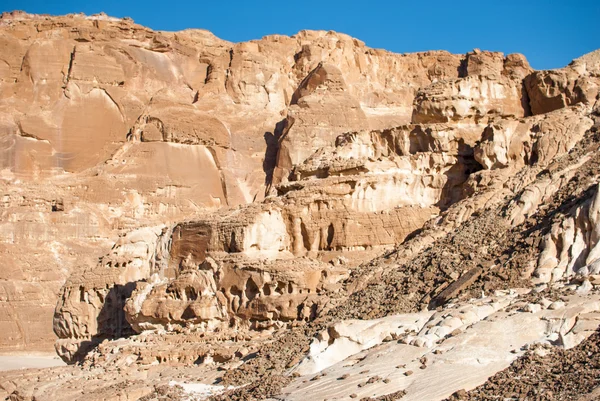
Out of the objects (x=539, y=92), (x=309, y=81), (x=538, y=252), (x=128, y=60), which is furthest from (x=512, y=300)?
(x=128, y=60)

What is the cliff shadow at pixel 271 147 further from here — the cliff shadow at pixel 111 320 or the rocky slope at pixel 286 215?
the cliff shadow at pixel 111 320

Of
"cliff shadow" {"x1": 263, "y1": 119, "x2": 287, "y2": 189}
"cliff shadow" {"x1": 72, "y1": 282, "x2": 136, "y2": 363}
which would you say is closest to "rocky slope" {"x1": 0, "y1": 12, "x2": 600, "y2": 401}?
"cliff shadow" {"x1": 72, "y1": 282, "x2": 136, "y2": 363}

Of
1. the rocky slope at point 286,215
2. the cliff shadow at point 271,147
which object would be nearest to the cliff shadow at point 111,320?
the rocky slope at point 286,215

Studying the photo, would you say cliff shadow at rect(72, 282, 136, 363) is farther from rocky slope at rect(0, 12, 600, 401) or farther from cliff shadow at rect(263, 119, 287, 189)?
cliff shadow at rect(263, 119, 287, 189)

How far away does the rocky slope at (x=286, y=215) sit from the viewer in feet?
68.3

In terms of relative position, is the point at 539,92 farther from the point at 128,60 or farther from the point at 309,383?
the point at 128,60

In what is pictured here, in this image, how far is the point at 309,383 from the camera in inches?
787

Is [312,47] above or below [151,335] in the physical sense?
above

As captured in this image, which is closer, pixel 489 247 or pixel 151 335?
pixel 489 247

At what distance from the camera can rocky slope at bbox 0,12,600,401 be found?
68.3ft

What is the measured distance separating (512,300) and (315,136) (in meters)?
34.6

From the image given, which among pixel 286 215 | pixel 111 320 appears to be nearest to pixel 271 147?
pixel 111 320

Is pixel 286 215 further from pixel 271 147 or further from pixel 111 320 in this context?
pixel 271 147

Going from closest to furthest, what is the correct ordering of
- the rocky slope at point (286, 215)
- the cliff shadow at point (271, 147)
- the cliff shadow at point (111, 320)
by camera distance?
the rocky slope at point (286, 215) → the cliff shadow at point (111, 320) → the cliff shadow at point (271, 147)
